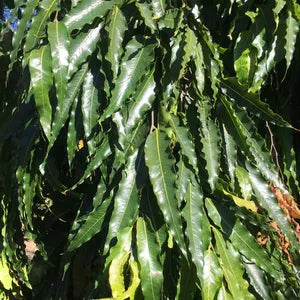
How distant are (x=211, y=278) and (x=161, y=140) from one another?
0.35m

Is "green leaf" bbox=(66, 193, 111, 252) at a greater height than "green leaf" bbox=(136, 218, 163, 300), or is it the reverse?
"green leaf" bbox=(66, 193, 111, 252)

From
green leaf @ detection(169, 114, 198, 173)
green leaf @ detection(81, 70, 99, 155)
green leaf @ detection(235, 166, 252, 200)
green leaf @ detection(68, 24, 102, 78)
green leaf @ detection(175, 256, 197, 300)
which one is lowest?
green leaf @ detection(175, 256, 197, 300)

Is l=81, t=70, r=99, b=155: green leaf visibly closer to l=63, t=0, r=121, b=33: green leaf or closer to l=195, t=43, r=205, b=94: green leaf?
l=63, t=0, r=121, b=33: green leaf

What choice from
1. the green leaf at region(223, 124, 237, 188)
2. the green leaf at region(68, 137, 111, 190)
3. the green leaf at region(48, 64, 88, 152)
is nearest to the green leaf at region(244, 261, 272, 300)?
the green leaf at region(223, 124, 237, 188)

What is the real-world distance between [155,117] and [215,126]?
0.16 m

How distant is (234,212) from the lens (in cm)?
135

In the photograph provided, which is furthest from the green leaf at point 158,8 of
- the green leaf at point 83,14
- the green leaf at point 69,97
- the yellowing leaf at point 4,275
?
the yellowing leaf at point 4,275

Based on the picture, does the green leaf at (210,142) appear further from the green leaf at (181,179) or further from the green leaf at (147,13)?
the green leaf at (147,13)

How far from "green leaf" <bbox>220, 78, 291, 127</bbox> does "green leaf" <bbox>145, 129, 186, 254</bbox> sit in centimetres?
25

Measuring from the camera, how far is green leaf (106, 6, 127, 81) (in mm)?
1242

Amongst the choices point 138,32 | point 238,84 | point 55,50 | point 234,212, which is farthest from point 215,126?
point 55,50

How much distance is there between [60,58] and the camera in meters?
1.23

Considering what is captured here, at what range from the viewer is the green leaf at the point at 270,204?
1345 millimetres

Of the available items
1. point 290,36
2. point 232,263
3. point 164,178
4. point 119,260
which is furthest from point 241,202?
point 290,36
